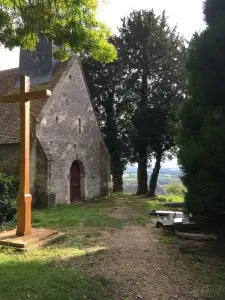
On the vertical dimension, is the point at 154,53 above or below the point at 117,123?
above

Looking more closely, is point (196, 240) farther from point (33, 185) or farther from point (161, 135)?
point (161, 135)

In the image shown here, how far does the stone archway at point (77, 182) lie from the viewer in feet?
58.5

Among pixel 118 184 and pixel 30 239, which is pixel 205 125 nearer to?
pixel 30 239

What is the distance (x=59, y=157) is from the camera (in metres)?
16.5

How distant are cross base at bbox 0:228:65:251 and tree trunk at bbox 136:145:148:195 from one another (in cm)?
1442

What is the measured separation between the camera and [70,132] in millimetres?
17516

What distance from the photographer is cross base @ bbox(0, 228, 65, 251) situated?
6574mm

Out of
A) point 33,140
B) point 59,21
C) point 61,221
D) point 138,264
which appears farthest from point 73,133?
point 138,264

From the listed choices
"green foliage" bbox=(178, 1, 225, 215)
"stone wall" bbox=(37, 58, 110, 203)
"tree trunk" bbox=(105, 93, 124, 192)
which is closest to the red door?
"stone wall" bbox=(37, 58, 110, 203)

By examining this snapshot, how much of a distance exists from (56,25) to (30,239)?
16.1ft

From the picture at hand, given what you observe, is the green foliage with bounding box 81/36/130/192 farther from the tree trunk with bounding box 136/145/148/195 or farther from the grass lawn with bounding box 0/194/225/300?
the grass lawn with bounding box 0/194/225/300

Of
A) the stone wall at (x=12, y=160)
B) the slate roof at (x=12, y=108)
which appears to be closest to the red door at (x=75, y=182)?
the stone wall at (x=12, y=160)

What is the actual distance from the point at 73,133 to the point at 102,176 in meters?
4.05

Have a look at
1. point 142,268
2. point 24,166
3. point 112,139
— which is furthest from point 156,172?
point 142,268
